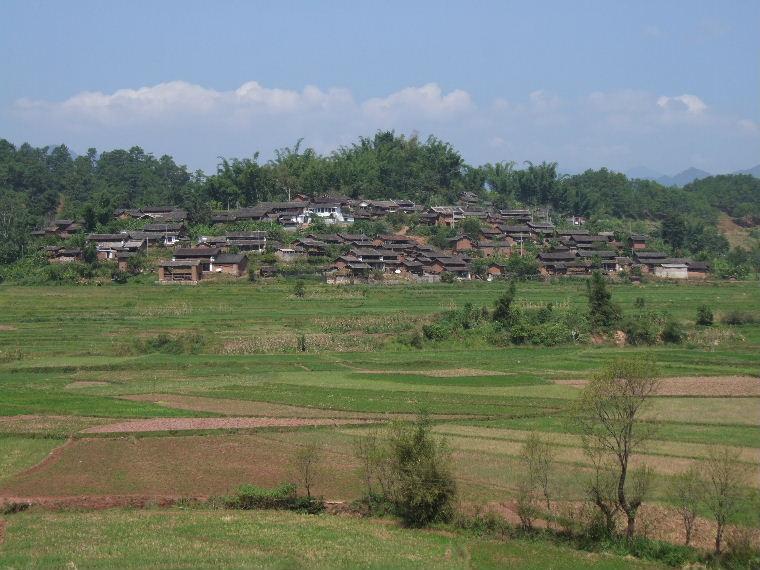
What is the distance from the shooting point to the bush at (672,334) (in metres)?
41.9

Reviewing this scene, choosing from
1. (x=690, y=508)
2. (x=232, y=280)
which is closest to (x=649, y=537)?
(x=690, y=508)

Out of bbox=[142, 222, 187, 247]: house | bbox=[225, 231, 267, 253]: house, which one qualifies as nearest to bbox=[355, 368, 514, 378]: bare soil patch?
bbox=[225, 231, 267, 253]: house

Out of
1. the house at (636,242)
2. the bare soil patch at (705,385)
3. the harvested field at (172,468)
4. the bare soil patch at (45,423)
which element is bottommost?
the harvested field at (172,468)

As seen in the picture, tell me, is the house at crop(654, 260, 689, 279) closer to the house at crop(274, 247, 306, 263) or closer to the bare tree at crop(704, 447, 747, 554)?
the house at crop(274, 247, 306, 263)

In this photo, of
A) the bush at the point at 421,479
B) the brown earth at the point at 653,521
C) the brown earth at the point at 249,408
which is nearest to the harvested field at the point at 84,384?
the brown earth at the point at 249,408

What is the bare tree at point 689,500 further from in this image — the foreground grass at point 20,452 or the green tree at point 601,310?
the green tree at point 601,310

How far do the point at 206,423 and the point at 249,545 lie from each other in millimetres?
10145

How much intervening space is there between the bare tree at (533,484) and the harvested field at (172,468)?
4.12 meters

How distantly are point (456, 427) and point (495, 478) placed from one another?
5328 mm

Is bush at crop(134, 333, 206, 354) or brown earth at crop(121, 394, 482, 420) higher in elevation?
bush at crop(134, 333, 206, 354)

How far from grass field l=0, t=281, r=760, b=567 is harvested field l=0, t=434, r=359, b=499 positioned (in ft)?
0.24

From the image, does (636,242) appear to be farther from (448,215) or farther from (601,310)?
(601,310)

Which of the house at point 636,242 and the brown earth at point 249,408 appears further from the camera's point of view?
the house at point 636,242

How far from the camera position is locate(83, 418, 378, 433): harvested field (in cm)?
2597
